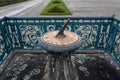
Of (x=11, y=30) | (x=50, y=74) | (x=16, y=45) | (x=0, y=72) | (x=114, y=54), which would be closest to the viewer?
(x=50, y=74)

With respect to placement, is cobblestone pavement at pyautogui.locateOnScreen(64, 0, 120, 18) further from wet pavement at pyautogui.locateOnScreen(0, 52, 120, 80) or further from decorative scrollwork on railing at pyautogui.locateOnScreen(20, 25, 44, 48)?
wet pavement at pyautogui.locateOnScreen(0, 52, 120, 80)

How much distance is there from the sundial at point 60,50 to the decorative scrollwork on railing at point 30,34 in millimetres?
1186

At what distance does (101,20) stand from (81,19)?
1.75ft

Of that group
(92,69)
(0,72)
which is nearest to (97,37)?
(92,69)

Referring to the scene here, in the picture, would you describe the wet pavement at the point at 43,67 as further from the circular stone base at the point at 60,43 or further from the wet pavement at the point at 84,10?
the wet pavement at the point at 84,10

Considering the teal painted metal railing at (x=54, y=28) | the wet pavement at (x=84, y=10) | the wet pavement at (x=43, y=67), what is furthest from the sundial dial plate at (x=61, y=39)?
the wet pavement at (x=84, y=10)

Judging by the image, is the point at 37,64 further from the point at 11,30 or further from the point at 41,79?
the point at 11,30

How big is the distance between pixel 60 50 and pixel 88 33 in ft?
5.74

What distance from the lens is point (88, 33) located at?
11.2 feet

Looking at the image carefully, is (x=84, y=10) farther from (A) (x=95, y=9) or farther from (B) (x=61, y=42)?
(B) (x=61, y=42)

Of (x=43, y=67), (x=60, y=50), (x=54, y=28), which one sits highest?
(x=60, y=50)

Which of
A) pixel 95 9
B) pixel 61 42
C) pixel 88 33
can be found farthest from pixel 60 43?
pixel 95 9

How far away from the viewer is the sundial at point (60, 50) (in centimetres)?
190

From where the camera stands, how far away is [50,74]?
2281 mm
